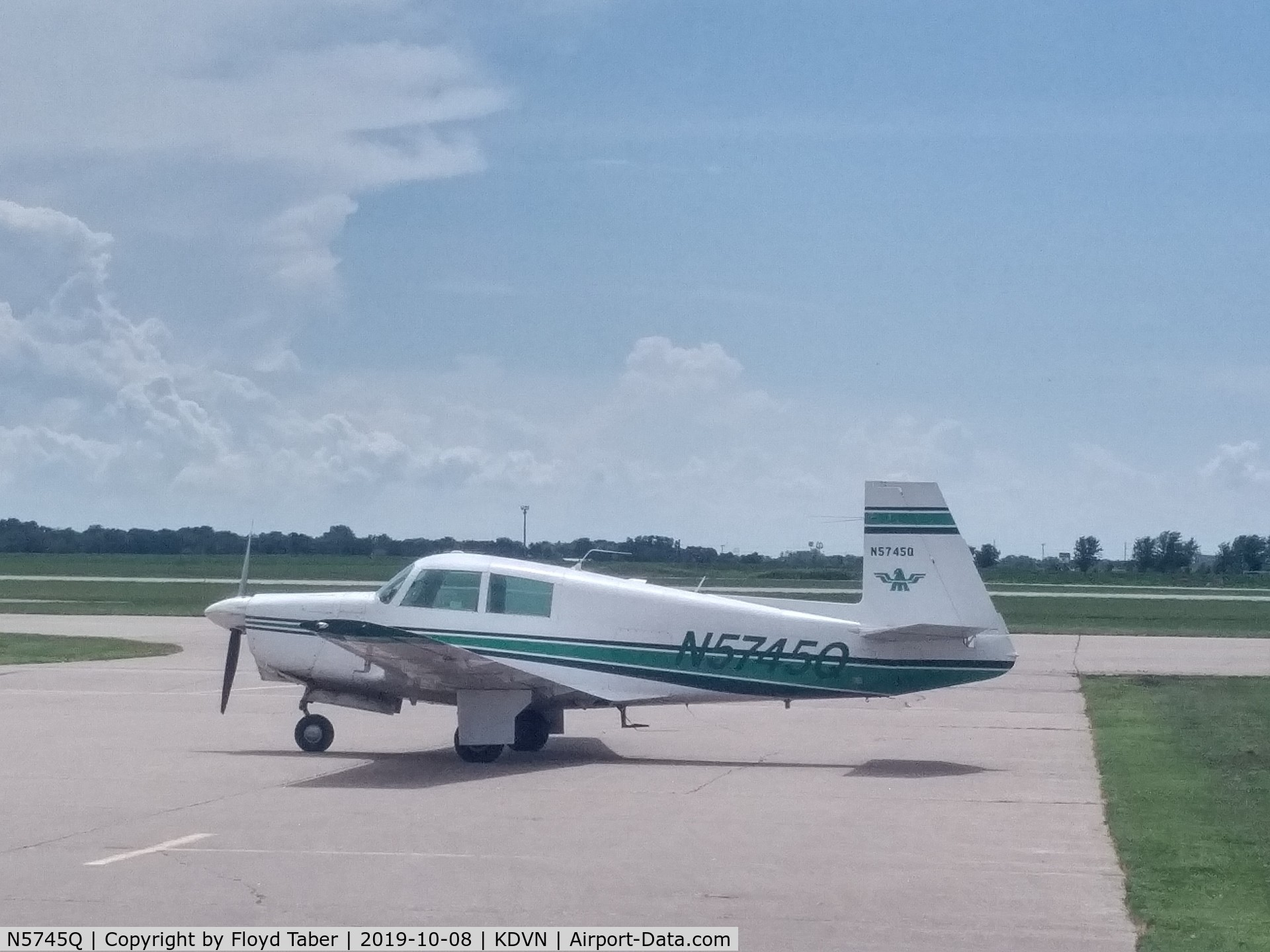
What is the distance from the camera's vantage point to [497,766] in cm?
1457

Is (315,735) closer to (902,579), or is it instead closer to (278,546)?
(902,579)

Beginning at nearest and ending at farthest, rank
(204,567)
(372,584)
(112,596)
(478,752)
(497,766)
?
1. (497,766)
2. (478,752)
3. (112,596)
4. (372,584)
5. (204,567)

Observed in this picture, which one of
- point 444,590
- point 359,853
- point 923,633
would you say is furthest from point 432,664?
point 923,633

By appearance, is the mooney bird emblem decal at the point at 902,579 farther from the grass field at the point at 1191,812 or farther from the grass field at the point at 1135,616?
the grass field at the point at 1135,616

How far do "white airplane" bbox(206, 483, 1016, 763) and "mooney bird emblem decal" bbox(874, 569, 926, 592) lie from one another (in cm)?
1

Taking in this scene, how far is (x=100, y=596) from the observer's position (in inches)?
2229

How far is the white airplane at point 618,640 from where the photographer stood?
14.5 metres

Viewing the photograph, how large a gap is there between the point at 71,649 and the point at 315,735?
638 inches

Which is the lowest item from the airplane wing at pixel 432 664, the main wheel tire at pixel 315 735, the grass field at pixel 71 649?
the grass field at pixel 71 649

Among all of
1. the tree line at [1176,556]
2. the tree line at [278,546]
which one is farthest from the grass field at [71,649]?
the tree line at [1176,556]

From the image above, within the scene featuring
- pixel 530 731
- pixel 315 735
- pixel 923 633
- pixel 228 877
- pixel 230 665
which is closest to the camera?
pixel 228 877

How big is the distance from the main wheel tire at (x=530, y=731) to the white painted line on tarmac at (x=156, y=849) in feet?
18.7

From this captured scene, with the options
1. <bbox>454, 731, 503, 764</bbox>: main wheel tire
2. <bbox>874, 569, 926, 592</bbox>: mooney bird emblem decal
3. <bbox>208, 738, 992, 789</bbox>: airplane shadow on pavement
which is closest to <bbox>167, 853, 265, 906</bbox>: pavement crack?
<bbox>208, 738, 992, 789</bbox>: airplane shadow on pavement

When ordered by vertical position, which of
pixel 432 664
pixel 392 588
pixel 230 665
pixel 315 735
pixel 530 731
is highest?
pixel 392 588
